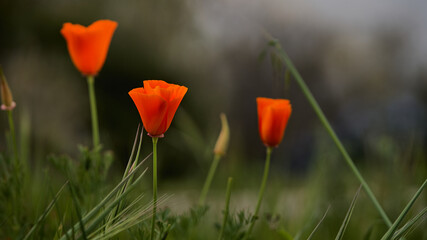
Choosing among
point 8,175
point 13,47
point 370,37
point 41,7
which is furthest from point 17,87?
point 370,37

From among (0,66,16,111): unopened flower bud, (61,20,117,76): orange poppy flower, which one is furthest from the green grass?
(61,20,117,76): orange poppy flower

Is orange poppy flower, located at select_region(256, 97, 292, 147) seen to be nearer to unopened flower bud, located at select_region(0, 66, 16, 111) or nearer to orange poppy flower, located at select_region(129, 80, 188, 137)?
orange poppy flower, located at select_region(129, 80, 188, 137)

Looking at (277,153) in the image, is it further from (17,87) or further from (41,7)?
(41,7)

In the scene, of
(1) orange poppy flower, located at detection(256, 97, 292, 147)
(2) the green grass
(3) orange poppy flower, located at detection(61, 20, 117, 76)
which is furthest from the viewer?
(3) orange poppy flower, located at detection(61, 20, 117, 76)

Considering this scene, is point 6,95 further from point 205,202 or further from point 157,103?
point 205,202

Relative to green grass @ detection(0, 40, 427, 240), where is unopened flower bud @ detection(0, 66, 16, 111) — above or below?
above

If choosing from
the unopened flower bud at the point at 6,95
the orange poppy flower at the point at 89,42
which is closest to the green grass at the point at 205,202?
the unopened flower bud at the point at 6,95
